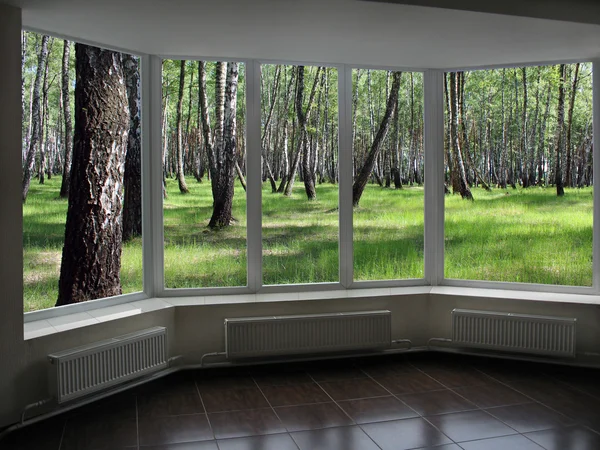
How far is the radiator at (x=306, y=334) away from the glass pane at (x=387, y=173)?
0.63 meters

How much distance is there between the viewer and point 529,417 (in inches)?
167

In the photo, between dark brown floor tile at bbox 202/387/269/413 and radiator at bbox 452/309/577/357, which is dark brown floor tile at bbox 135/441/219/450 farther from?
radiator at bbox 452/309/577/357

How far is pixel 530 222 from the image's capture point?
5953 mm

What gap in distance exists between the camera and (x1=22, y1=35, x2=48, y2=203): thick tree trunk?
4.58 metres

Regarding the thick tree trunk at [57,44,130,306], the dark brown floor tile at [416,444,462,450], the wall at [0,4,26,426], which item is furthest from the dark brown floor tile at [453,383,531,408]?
the wall at [0,4,26,426]

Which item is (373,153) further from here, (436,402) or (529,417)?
(529,417)

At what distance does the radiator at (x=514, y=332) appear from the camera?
530 cm

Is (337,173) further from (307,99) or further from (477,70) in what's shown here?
(477,70)

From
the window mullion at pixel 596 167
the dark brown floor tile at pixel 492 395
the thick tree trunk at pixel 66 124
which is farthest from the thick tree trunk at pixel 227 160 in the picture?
the window mullion at pixel 596 167

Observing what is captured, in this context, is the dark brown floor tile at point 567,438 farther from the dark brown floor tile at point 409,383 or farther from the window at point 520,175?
the window at point 520,175

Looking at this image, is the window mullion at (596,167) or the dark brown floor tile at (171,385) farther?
the window mullion at (596,167)

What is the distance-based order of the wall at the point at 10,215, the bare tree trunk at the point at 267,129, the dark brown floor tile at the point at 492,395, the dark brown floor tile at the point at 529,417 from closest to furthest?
the wall at the point at 10,215 < the dark brown floor tile at the point at 529,417 < the dark brown floor tile at the point at 492,395 < the bare tree trunk at the point at 267,129

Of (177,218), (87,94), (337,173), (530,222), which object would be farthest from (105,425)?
(530,222)

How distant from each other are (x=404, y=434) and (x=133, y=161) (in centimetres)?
318
